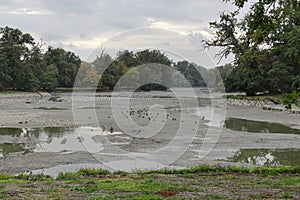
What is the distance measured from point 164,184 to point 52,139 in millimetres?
10713

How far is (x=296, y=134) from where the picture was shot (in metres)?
20.6

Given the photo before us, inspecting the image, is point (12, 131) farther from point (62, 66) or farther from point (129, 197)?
point (62, 66)

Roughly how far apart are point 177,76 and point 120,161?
2776cm

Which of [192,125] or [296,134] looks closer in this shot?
[296,134]

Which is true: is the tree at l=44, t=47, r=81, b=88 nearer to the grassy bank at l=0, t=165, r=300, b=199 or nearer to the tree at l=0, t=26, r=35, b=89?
the tree at l=0, t=26, r=35, b=89

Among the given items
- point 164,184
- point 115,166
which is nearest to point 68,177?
point 164,184

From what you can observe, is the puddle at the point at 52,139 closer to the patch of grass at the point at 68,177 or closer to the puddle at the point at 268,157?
the patch of grass at the point at 68,177

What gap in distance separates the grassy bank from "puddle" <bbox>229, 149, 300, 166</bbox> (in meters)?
2.61

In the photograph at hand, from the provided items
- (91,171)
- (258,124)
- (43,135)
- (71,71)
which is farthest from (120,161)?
(71,71)

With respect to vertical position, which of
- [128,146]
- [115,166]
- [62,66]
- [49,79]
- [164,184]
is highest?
[62,66]

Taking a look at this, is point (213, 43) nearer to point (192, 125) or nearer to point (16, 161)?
point (192, 125)

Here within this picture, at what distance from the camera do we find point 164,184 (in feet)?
28.3

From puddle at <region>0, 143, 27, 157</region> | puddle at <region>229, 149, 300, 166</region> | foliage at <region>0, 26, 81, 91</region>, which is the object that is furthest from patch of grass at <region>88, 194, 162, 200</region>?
foliage at <region>0, 26, 81, 91</region>

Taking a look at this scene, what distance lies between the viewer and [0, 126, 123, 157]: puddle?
15.6 m
